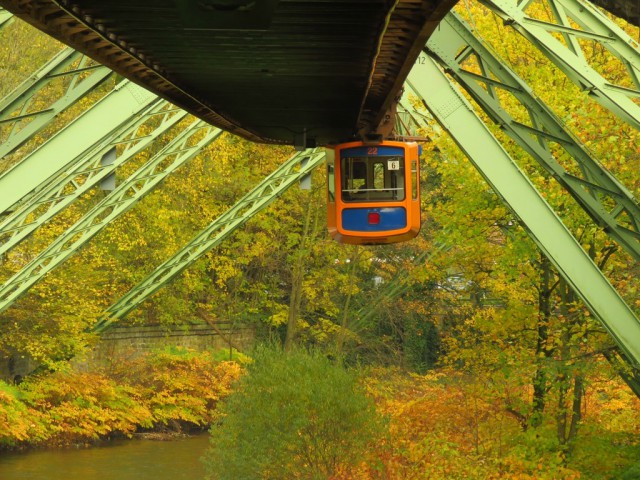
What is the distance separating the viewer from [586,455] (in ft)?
58.5

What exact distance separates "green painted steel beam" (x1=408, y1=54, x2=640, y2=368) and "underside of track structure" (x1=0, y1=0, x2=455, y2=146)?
1088 millimetres

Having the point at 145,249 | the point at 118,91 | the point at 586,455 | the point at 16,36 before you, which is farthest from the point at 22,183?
the point at 145,249

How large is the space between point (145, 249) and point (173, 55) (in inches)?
1019

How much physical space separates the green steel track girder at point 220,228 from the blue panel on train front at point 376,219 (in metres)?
9.16

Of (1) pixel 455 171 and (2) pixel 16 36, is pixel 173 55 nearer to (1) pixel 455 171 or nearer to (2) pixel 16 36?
(1) pixel 455 171

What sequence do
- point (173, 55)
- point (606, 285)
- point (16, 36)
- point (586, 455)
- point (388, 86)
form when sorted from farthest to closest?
point (16, 36) → point (586, 455) → point (606, 285) → point (388, 86) → point (173, 55)

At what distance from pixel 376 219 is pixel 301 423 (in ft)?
10.9

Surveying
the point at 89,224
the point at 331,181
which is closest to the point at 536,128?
the point at 331,181

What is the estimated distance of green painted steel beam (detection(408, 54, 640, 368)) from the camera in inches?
551

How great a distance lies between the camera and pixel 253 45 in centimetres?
963

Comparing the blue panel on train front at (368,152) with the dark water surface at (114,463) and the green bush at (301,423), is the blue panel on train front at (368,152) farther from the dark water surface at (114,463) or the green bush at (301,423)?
the dark water surface at (114,463)

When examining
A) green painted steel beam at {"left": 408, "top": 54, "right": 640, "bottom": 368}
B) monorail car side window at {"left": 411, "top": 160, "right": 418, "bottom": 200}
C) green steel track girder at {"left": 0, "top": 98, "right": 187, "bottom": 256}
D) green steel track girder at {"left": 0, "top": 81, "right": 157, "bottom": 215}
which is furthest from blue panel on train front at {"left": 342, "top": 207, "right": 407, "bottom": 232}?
green steel track girder at {"left": 0, "top": 81, "right": 157, "bottom": 215}

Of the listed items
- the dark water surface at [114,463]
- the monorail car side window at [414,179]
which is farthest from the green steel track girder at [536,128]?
the dark water surface at [114,463]

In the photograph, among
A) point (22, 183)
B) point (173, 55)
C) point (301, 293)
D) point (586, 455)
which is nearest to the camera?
point (173, 55)
